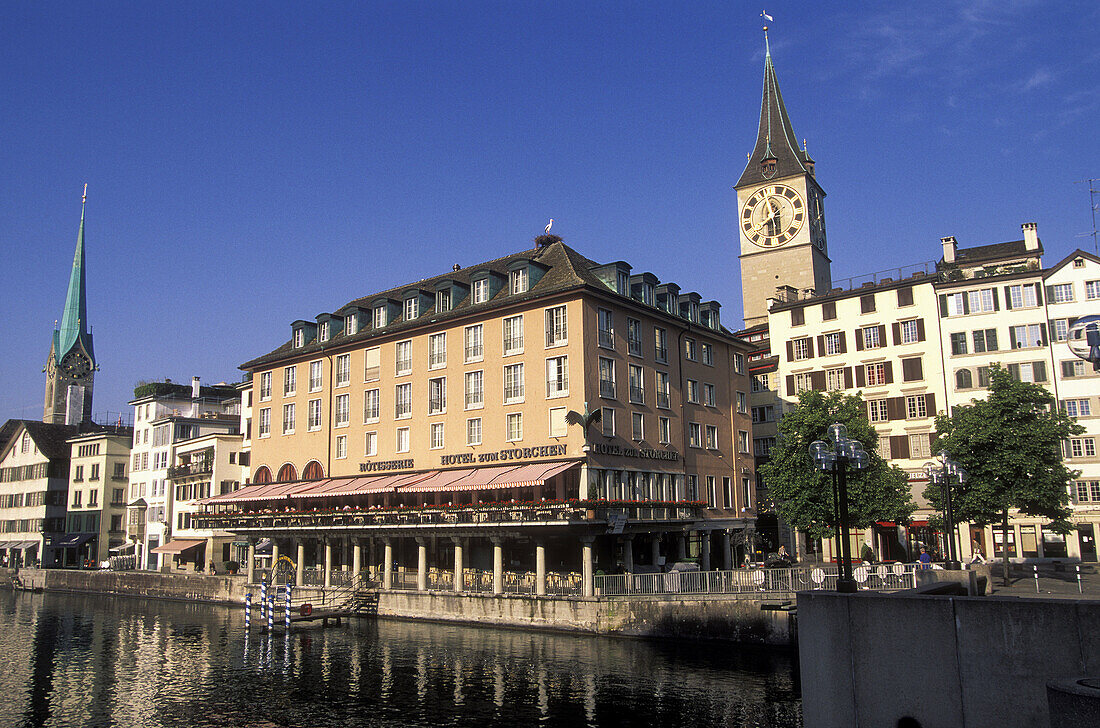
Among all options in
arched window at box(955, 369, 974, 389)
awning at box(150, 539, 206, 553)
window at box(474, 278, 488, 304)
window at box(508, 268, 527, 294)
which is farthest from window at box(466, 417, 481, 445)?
awning at box(150, 539, 206, 553)

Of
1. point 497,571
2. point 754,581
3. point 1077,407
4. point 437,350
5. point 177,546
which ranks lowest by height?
point 754,581

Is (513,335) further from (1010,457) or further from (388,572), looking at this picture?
(1010,457)

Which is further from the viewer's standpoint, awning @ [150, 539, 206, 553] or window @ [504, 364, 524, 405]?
awning @ [150, 539, 206, 553]

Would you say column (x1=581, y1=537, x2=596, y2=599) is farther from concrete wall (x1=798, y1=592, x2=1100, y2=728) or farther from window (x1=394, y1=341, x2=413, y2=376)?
concrete wall (x1=798, y1=592, x2=1100, y2=728)

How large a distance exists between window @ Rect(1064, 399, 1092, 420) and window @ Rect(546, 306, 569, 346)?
36.8m

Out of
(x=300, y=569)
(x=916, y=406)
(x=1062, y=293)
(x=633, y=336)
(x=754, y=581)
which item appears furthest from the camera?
(x=916, y=406)

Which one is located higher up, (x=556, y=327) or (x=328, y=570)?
(x=556, y=327)

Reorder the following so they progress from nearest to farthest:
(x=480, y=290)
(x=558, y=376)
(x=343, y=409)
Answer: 1. (x=558, y=376)
2. (x=480, y=290)
3. (x=343, y=409)

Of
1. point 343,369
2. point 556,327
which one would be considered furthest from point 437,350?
point 556,327

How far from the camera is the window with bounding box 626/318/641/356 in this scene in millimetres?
53562

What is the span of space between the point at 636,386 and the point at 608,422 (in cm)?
451

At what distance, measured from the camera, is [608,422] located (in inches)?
1967

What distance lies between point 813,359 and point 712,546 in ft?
69.0

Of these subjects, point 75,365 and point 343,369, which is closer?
point 343,369
